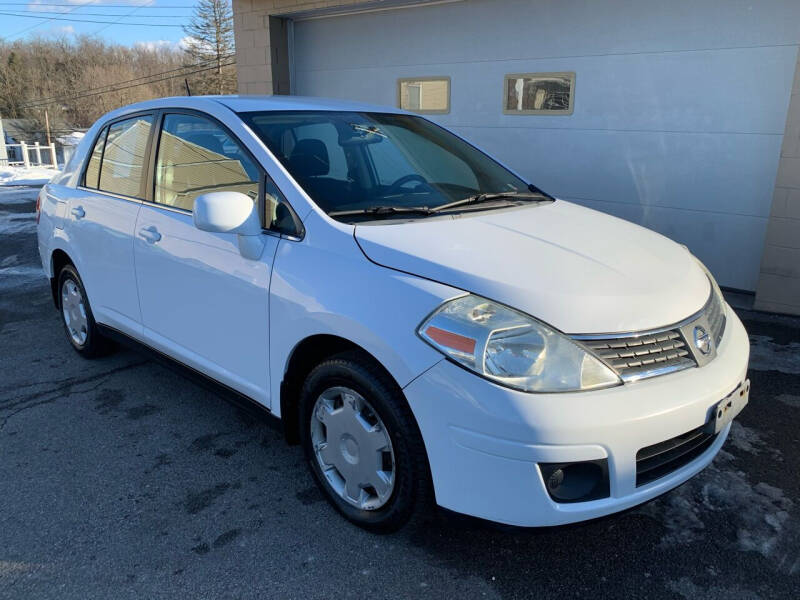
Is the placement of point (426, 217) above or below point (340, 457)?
above

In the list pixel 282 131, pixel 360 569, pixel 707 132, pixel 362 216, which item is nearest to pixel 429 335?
pixel 362 216

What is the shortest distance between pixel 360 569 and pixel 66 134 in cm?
6814

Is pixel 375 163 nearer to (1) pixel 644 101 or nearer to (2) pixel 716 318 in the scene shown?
(2) pixel 716 318

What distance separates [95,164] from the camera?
411cm

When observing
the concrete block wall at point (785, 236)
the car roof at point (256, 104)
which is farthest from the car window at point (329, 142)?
the concrete block wall at point (785, 236)

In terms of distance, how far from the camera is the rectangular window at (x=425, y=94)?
7.43 m

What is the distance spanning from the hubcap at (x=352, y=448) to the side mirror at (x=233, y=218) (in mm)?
696

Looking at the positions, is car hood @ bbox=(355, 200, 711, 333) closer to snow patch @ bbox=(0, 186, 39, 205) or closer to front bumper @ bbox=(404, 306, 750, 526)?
front bumper @ bbox=(404, 306, 750, 526)

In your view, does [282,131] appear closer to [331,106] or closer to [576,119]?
[331,106]

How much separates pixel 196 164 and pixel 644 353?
2279 mm

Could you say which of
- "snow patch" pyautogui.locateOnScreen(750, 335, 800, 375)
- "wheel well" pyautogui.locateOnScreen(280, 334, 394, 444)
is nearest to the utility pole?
"snow patch" pyautogui.locateOnScreen(750, 335, 800, 375)

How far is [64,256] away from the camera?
14.6 ft

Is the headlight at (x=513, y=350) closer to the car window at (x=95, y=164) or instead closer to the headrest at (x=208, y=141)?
the headrest at (x=208, y=141)

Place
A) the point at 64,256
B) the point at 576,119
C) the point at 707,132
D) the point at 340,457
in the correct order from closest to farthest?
the point at 340,457 → the point at 64,256 → the point at 707,132 → the point at 576,119
